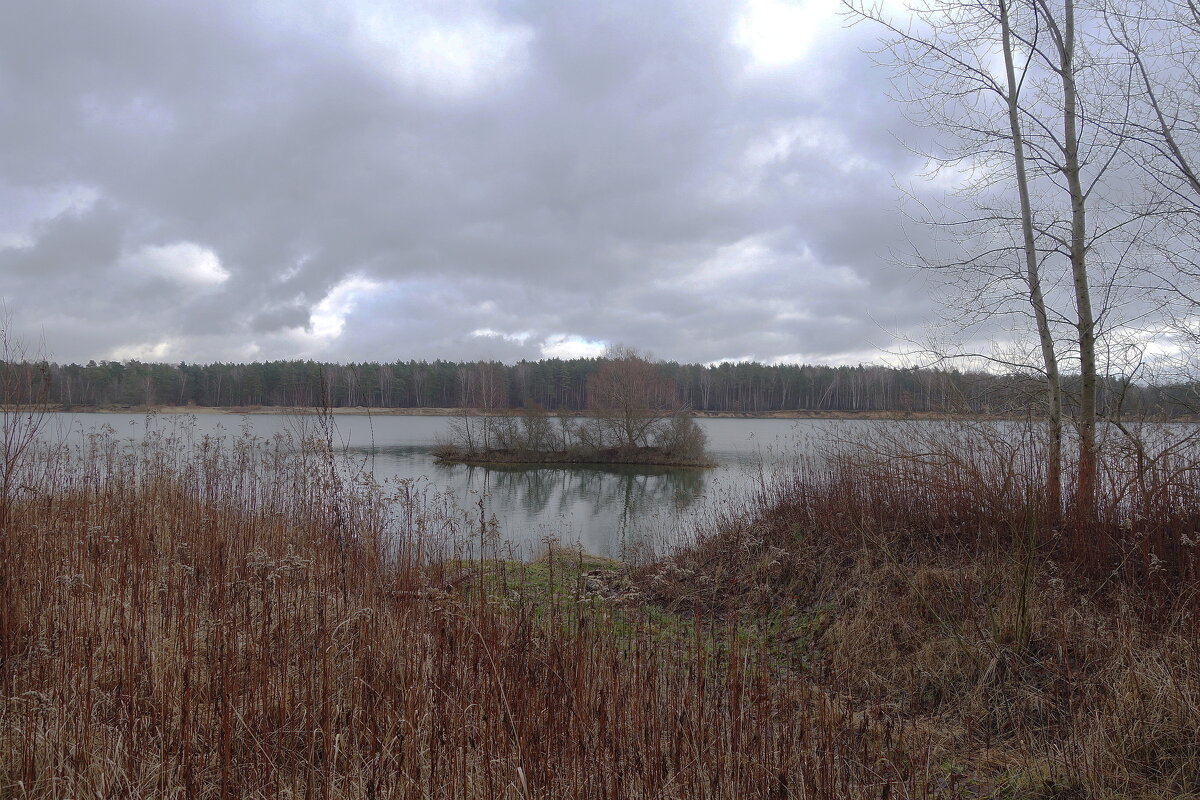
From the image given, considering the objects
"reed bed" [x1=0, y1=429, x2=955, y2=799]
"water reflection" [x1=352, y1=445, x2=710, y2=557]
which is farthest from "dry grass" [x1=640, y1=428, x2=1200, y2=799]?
"water reflection" [x1=352, y1=445, x2=710, y2=557]

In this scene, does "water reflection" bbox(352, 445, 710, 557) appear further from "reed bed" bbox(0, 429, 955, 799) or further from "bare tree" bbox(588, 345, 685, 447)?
"reed bed" bbox(0, 429, 955, 799)

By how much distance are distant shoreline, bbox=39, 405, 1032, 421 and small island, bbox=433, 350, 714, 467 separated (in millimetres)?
1222

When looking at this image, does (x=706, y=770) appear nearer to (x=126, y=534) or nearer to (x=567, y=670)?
(x=567, y=670)

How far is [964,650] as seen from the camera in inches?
178

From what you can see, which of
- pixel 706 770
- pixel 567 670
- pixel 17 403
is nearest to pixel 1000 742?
pixel 706 770

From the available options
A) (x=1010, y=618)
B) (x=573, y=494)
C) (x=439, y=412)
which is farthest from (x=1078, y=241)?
(x=439, y=412)

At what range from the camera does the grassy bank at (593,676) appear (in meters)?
2.49

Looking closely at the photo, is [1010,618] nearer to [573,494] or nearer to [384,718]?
[384,718]

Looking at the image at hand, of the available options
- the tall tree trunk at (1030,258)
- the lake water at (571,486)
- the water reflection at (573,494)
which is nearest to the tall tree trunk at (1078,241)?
the tall tree trunk at (1030,258)

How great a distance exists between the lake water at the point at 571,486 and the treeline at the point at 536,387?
7.78ft

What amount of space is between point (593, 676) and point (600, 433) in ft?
109

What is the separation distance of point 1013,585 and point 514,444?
3199 cm

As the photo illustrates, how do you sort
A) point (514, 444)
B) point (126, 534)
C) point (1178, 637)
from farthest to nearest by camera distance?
point (514, 444) → point (126, 534) → point (1178, 637)

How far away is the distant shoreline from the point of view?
7830mm
